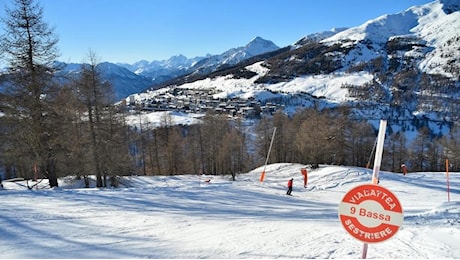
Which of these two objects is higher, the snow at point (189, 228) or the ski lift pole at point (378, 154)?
the ski lift pole at point (378, 154)

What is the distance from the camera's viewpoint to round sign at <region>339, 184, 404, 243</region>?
4023mm

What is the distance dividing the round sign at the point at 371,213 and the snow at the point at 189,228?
273 centimetres

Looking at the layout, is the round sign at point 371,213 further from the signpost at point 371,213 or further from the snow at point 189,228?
the snow at point 189,228

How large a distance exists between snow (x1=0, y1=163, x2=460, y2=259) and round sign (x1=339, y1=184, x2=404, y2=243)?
108 inches

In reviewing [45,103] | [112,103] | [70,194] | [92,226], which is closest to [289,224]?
[92,226]

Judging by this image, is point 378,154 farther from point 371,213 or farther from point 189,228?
point 189,228

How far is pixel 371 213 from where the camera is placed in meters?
4.12

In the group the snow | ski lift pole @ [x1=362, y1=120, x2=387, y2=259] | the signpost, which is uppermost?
ski lift pole @ [x1=362, y1=120, x2=387, y2=259]

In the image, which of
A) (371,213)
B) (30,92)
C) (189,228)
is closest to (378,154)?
(371,213)

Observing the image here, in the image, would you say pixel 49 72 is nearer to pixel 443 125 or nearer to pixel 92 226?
pixel 92 226

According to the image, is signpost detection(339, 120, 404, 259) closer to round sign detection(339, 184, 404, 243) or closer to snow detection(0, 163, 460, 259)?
round sign detection(339, 184, 404, 243)

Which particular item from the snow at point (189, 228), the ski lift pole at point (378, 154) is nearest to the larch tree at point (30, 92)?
the snow at point (189, 228)

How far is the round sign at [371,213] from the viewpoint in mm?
4023

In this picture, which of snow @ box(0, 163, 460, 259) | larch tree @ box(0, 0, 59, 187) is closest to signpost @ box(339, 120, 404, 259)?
snow @ box(0, 163, 460, 259)
